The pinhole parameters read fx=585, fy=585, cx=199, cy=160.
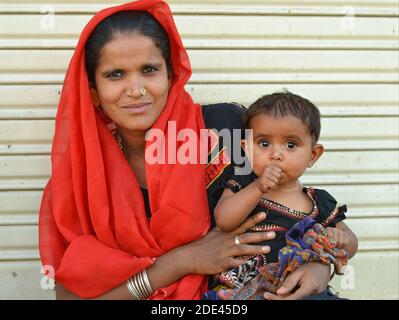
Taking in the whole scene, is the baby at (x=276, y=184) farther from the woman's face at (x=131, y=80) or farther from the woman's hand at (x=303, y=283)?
the woman's face at (x=131, y=80)

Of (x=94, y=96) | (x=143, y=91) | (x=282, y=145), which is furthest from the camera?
(x=94, y=96)

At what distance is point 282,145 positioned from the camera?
230cm

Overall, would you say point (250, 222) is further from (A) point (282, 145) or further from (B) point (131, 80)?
(B) point (131, 80)

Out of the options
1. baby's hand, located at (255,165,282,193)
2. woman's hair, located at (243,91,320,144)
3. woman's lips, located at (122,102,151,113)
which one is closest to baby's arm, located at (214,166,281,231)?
baby's hand, located at (255,165,282,193)

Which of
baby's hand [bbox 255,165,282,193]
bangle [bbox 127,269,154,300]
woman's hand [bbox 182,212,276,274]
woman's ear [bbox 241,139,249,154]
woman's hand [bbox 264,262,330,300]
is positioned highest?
woman's ear [bbox 241,139,249,154]

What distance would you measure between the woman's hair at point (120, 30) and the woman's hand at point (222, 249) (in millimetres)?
809

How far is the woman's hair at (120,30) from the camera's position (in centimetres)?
240

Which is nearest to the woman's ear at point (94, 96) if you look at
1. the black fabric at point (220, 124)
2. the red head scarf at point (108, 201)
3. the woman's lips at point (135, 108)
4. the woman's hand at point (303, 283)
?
the red head scarf at point (108, 201)

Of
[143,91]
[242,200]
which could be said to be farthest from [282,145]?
[143,91]

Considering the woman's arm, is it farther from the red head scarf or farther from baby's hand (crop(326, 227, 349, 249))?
baby's hand (crop(326, 227, 349, 249))

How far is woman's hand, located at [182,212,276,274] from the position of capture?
2.33 metres

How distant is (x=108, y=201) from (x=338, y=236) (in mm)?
962

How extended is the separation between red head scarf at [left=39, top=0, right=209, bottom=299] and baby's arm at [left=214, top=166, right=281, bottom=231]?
5.0 inches

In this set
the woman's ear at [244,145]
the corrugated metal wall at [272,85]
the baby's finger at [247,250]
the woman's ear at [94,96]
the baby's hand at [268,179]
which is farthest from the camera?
the corrugated metal wall at [272,85]
